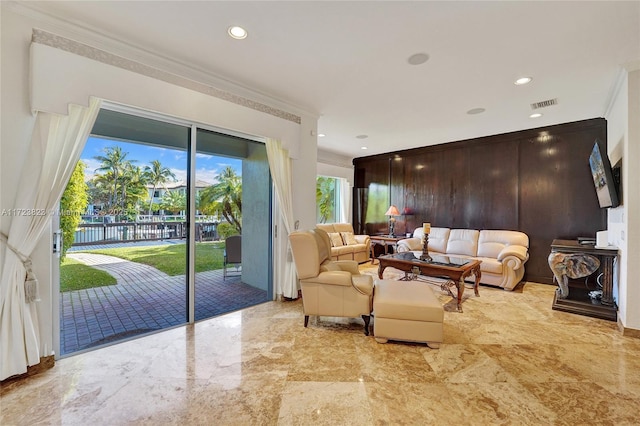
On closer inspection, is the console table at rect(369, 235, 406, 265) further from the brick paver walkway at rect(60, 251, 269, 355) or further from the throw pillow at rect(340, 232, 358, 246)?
the brick paver walkway at rect(60, 251, 269, 355)

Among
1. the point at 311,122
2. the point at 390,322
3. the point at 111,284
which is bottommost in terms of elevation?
the point at 390,322

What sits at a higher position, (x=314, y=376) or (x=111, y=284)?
(x=111, y=284)

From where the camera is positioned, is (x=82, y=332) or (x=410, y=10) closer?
(x=410, y=10)

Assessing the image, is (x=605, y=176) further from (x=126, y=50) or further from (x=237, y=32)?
(x=126, y=50)

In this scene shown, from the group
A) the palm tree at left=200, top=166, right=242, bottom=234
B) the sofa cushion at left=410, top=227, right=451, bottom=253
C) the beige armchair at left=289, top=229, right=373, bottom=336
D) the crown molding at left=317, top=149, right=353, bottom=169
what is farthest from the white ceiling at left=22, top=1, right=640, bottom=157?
the crown molding at left=317, top=149, right=353, bottom=169

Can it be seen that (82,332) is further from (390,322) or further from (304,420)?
(390,322)

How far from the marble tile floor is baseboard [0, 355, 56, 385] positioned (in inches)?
1.4

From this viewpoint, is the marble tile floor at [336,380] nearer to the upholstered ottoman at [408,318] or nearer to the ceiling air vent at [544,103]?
the upholstered ottoman at [408,318]

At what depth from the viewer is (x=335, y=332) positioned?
2742 millimetres

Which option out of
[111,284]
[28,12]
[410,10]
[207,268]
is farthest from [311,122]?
[111,284]

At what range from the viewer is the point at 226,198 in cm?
333

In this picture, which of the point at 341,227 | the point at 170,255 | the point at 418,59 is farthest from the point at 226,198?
the point at 341,227

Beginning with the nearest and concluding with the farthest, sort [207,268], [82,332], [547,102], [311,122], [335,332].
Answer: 1. [82,332]
2. [335,332]
3. [207,268]
4. [547,102]
5. [311,122]

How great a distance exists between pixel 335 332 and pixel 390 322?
0.60 m
